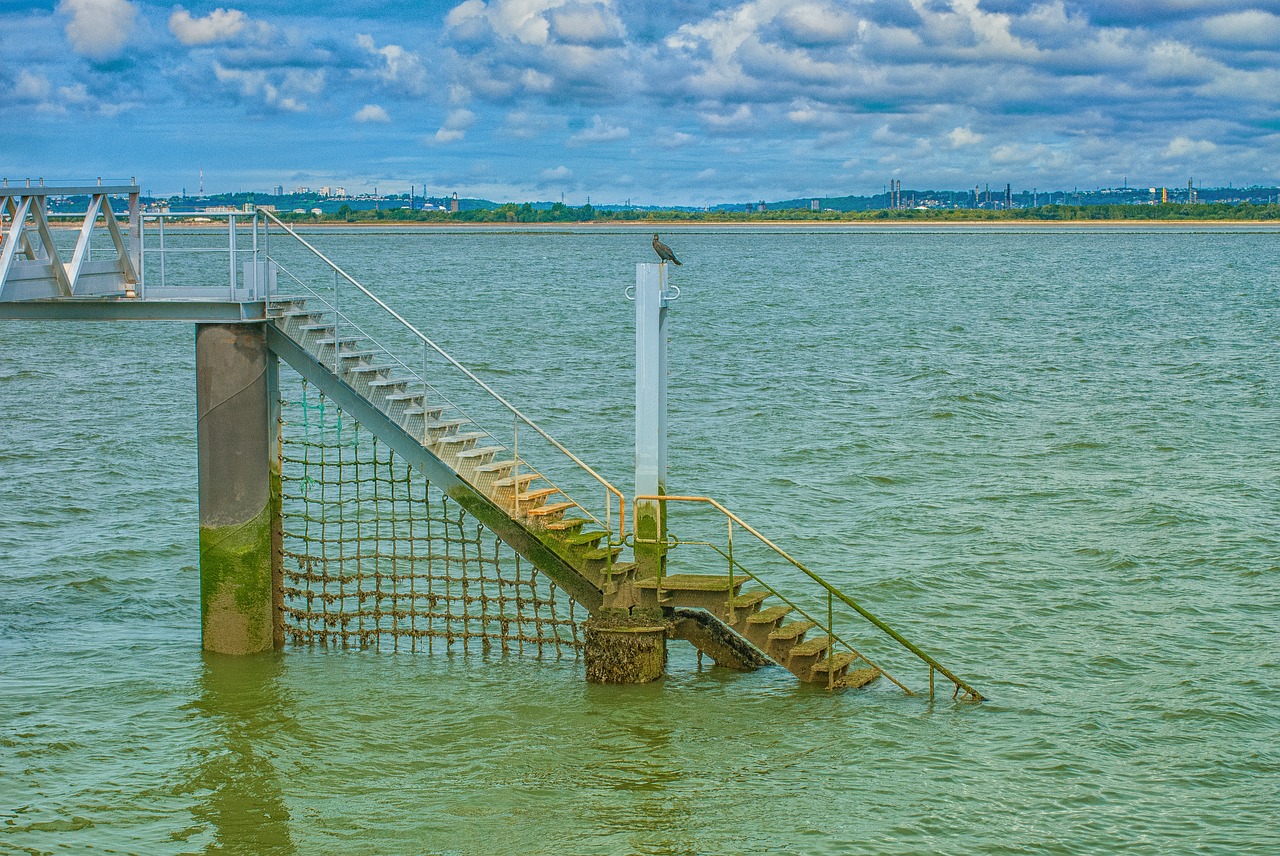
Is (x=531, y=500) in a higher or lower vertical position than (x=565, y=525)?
higher

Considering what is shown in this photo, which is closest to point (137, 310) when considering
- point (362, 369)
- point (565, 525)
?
point (362, 369)

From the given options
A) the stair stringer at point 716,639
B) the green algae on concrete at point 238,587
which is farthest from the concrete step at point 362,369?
the stair stringer at point 716,639

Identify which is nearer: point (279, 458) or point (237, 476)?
point (237, 476)

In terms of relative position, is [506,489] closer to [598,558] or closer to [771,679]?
[598,558]

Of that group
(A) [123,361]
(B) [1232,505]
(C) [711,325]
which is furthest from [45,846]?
(C) [711,325]

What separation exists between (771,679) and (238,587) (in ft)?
24.5

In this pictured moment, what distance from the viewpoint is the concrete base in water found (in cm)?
1903

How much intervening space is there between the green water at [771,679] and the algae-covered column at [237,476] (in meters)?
0.99

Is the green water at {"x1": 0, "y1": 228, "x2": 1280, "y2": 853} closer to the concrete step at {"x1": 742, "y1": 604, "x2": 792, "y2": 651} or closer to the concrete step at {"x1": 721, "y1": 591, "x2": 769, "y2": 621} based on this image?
the concrete step at {"x1": 742, "y1": 604, "x2": 792, "y2": 651}

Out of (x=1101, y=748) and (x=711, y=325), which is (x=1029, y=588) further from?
(x=711, y=325)

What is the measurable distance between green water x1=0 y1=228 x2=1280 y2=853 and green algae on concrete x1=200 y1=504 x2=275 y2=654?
1.38 ft

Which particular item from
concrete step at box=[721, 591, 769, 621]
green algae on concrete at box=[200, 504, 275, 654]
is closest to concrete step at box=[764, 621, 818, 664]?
concrete step at box=[721, 591, 769, 621]

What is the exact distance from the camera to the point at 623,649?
19.0 metres

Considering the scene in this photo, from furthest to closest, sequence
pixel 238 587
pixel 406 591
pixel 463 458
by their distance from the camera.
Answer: pixel 406 591 < pixel 238 587 < pixel 463 458
